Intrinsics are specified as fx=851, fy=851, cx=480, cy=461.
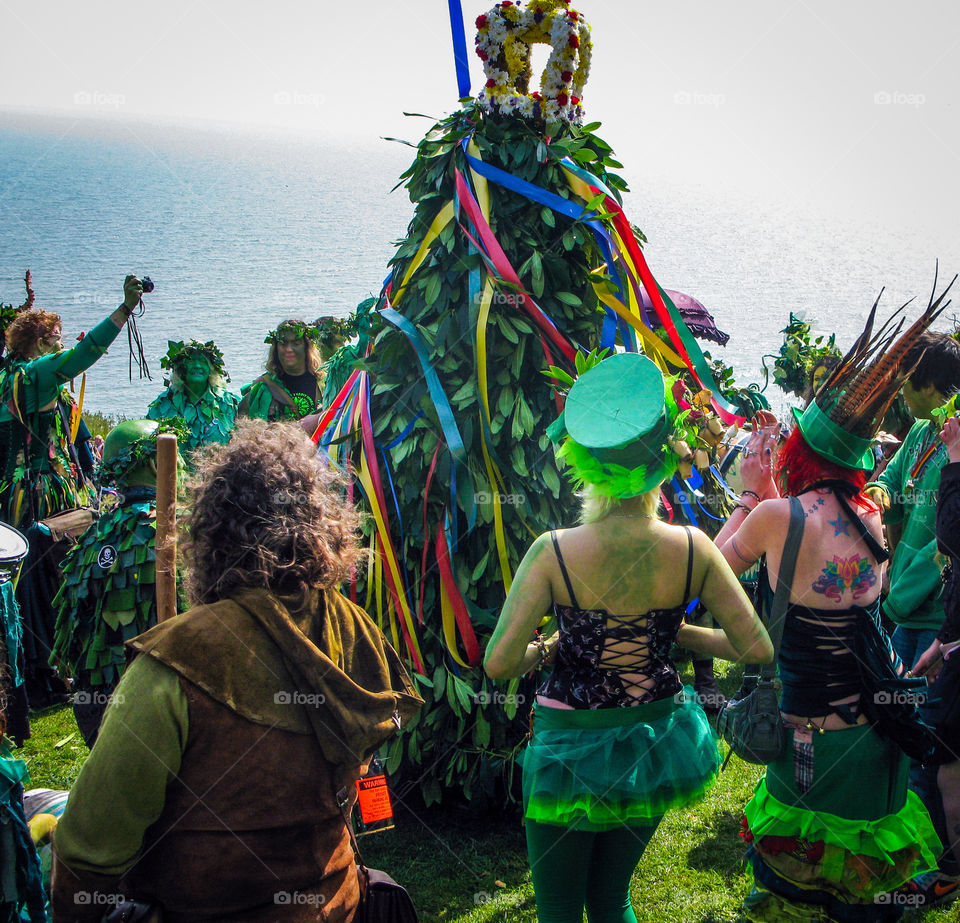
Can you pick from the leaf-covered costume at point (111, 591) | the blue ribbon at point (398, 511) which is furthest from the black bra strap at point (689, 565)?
the leaf-covered costume at point (111, 591)

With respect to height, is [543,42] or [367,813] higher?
[543,42]

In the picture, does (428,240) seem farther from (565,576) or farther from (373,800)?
(373,800)

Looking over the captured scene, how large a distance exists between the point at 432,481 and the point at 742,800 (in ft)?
7.09

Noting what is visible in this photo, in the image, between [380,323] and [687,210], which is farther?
[687,210]

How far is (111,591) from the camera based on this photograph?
3.38 metres

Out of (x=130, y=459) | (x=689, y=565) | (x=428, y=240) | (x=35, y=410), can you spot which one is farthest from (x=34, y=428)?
(x=689, y=565)

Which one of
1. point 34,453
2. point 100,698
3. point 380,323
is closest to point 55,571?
point 34,453

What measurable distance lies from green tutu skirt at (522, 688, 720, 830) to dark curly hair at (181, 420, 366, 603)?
0.82 metres

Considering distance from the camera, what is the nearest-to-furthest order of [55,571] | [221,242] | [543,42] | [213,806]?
[213,806]
[543,42]
[55,571]
[221,242]

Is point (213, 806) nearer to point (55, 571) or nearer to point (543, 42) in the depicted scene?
point (543, 42)

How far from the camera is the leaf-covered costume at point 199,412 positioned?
18.7 ft

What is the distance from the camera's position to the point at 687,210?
20.3 m

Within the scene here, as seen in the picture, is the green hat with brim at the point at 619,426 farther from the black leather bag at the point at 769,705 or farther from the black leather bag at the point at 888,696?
the black leather bag at the point at 888,696

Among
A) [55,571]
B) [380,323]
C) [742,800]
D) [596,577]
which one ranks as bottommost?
[742,800]
